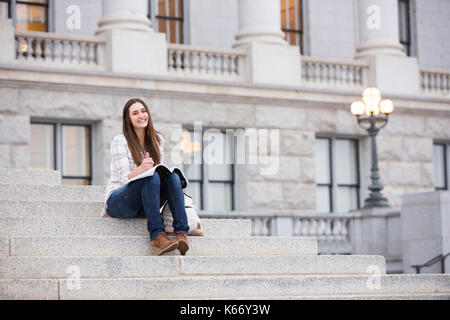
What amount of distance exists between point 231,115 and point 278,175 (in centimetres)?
175

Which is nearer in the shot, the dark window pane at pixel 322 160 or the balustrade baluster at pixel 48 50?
the balustrade baluster at pixel 48 50

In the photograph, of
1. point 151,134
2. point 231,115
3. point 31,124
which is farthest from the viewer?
point 231,115

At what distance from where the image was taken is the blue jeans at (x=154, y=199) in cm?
1096

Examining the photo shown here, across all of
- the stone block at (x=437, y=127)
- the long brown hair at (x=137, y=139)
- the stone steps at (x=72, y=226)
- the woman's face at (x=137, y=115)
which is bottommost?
the stone steps at (x=72, y=226)

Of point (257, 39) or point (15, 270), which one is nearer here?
point (15, 270)

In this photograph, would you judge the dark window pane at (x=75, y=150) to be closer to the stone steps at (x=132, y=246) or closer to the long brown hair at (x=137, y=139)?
the long brown hair at (x=137, y=139)

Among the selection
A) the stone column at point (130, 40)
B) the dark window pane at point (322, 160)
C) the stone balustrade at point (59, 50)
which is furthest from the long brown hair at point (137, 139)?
the dark window pane at point (322, 160)

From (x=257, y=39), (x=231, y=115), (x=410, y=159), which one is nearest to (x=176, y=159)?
(x=231, y=115)

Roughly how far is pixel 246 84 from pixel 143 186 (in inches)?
511

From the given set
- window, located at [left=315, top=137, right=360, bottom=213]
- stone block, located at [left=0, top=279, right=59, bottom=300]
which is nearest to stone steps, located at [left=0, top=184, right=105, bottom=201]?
stone block, located at [left=0, top=279, right=59, bottom=300]

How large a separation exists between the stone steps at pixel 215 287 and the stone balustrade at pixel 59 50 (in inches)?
476

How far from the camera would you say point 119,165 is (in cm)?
1169
